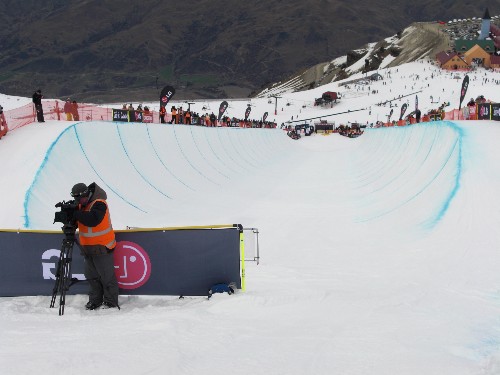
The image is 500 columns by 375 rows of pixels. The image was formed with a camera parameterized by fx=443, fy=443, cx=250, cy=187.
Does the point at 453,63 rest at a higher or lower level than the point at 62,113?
higher

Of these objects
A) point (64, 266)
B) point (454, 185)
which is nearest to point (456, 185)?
point (454, 185)

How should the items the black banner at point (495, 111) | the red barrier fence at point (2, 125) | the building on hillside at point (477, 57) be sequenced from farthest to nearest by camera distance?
the building on hillside at point (477, 57)
the black banner at point (495, 111)
the red barrier fence at point (2, 125)

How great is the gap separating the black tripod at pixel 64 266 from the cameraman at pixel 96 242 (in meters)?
0.12

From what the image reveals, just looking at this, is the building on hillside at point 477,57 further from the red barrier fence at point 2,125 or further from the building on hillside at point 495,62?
the red barrier fence at point 2,125

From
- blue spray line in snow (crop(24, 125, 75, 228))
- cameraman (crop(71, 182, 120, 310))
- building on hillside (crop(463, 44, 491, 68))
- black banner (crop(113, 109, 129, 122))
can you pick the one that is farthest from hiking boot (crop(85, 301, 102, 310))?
building on hillside (crop(463, 44, 491, 68))

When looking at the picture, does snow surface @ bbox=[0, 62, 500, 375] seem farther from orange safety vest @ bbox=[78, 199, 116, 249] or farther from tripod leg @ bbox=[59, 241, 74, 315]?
orange safety vest @ bbox=[78, 199, 116, 249]

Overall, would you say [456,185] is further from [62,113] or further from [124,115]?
[62,113]

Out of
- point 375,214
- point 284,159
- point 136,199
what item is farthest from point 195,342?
point 284,159

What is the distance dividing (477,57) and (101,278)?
12266cm

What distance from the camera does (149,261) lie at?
18.1ft

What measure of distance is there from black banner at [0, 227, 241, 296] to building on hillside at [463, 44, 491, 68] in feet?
380

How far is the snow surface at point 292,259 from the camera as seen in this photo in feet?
12.5

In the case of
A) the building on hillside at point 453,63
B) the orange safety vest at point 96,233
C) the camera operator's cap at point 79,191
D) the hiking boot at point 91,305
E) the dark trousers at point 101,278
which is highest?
the building on hillside at point 453,63

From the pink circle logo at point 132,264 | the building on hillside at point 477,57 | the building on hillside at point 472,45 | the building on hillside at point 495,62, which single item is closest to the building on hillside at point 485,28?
the building on hillside at point 472,45
